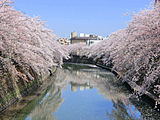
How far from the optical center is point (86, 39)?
338ft

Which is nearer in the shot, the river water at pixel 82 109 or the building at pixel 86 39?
the river water at pixel 82 109

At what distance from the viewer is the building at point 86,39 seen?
9662 centimetres

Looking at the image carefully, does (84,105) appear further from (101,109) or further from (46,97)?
(46,97)

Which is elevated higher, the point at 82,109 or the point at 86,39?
the point at 86,39

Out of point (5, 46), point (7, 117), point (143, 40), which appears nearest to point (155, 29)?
point (143, 40)

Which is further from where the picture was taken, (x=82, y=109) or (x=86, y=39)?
(x=86, y=39)

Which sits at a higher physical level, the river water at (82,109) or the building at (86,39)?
the building at (86,39)

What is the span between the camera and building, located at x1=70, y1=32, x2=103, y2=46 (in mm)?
96625

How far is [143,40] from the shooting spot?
10578mm

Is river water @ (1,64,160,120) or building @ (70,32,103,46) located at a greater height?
building @ (70,32,103,46)

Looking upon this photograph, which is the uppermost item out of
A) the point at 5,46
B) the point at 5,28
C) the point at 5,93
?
the point at 5,28

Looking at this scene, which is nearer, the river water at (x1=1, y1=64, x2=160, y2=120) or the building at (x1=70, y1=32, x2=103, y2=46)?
the river water at (x1=1, y1=64, x2=160, y2=120)

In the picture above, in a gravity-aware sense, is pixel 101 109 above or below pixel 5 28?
below

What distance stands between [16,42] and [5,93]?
267cm
